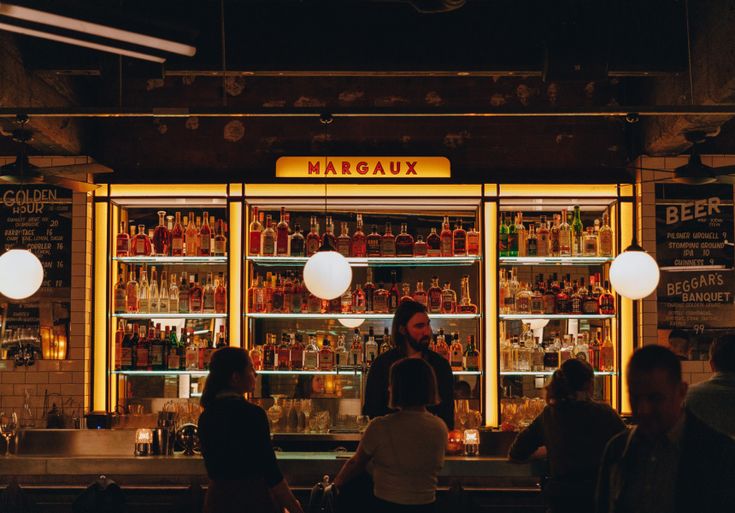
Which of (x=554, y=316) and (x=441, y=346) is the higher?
(x=554, y=316)

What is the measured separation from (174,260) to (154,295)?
0.38 metres

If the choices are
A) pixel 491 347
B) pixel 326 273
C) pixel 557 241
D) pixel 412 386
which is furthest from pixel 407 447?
pixel 557 241

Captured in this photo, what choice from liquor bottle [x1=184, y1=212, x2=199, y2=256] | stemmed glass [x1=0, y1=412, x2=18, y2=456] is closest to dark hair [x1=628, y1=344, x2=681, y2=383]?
stemmed glass [x1=0, y1=412, x2=18, y2=456]

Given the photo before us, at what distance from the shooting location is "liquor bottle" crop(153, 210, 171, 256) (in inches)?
289

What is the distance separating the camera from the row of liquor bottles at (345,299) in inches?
284

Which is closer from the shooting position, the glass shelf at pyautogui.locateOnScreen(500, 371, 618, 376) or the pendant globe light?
the pendant globe light

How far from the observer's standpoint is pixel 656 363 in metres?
2.36

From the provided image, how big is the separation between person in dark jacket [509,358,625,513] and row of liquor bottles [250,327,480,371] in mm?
3084

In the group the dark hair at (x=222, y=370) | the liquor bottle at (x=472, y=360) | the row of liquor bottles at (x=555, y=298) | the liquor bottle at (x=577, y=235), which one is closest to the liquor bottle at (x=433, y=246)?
the row of liquor bottles at (x=555, y=298)

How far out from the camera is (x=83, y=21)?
388cm

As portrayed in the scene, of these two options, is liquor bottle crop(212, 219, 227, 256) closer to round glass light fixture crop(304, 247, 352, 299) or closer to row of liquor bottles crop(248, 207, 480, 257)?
row of liquor bottles crop(248, 207, 480, 257)

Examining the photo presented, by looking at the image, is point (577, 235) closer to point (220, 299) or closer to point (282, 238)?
point (282, 238)

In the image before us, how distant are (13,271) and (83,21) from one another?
277 cm

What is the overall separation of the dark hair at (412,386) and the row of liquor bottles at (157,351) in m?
3.76
